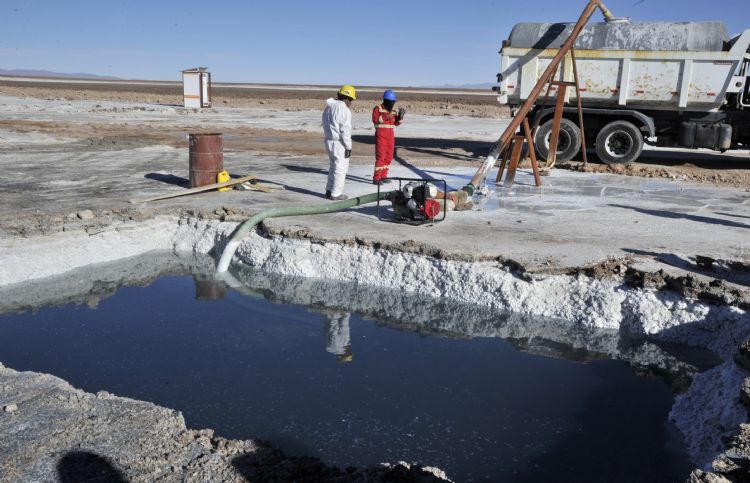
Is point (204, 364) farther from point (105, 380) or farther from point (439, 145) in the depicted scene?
point (439, 145)

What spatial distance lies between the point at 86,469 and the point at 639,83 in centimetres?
1288

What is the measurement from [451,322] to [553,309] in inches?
39.9

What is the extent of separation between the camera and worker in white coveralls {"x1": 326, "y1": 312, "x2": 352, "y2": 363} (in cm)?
603

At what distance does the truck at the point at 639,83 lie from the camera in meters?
13.0

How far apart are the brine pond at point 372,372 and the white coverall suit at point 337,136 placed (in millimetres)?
2621

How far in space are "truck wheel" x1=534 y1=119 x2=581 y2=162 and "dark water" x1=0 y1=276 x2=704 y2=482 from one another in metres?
8.80

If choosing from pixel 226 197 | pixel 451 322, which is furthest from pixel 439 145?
pixel 451 322

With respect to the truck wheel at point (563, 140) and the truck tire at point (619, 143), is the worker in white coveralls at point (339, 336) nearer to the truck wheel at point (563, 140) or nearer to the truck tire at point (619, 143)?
the truck wheel at point (563, 140)

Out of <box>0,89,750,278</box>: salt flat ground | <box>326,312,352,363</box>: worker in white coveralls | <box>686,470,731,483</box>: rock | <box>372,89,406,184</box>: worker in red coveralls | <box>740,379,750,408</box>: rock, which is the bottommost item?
<box>326,312,352,363</box>: worker in white coveralls

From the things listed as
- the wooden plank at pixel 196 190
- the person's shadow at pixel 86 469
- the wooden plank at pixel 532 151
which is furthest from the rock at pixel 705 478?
the wooden plank at pixel 532 151

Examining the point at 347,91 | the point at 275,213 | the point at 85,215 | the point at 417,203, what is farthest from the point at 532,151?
the point at 85,215

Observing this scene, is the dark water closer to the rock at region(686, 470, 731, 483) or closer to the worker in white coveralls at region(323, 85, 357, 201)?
the rock at region(686, 470, 731, 483)

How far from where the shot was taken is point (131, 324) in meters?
6.58

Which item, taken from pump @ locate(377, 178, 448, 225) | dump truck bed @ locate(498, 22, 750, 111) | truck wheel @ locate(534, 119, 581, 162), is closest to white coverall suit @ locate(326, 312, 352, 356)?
pump @ locate(377, 178, 448, 225)
